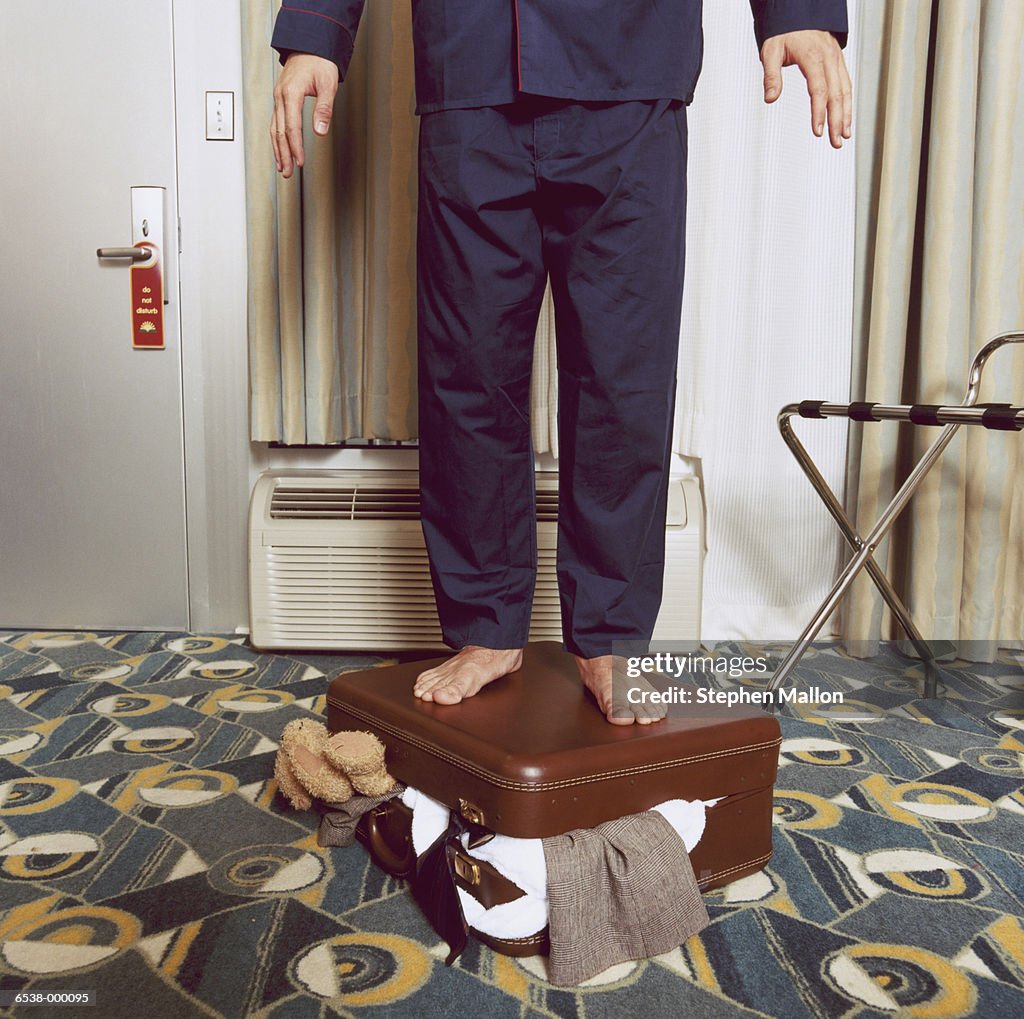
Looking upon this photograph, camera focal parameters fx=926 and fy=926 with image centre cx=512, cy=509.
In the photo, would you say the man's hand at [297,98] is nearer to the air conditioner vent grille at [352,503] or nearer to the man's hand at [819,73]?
the man's hand at [819,73]

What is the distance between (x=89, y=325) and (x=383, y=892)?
156 cm

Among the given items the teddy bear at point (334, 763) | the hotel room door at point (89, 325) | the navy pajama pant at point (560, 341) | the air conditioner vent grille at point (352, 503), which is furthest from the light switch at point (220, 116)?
the teddy bear at point (334, 763)

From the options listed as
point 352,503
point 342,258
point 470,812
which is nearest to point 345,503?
point 352,503

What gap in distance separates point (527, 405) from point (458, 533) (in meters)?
0.20

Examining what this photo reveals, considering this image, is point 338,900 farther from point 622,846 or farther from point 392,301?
point 392,301

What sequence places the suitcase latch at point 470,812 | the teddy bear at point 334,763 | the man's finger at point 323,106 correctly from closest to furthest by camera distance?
the suitcase latch at point 470,812, the teddy bear at point 334,763, the man's finger at point 323,106

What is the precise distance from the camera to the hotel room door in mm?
2006

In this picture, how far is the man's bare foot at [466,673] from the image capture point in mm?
1116

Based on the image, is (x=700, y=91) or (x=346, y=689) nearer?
(x=346, y=689)

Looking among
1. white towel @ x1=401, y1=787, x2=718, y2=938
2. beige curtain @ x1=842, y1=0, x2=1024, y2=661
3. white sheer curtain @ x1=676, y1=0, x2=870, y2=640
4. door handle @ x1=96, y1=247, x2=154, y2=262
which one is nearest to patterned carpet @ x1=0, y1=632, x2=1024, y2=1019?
white towel @ x1=401, y1=787, x2=718, y2=938

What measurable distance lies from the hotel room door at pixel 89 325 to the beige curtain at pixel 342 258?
0.26 metres

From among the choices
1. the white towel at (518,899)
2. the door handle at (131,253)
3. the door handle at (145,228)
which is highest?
the door handle at (145,228)

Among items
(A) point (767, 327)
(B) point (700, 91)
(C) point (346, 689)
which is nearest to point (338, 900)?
(C) point (346, 689)

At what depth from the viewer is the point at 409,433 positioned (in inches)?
77.2
